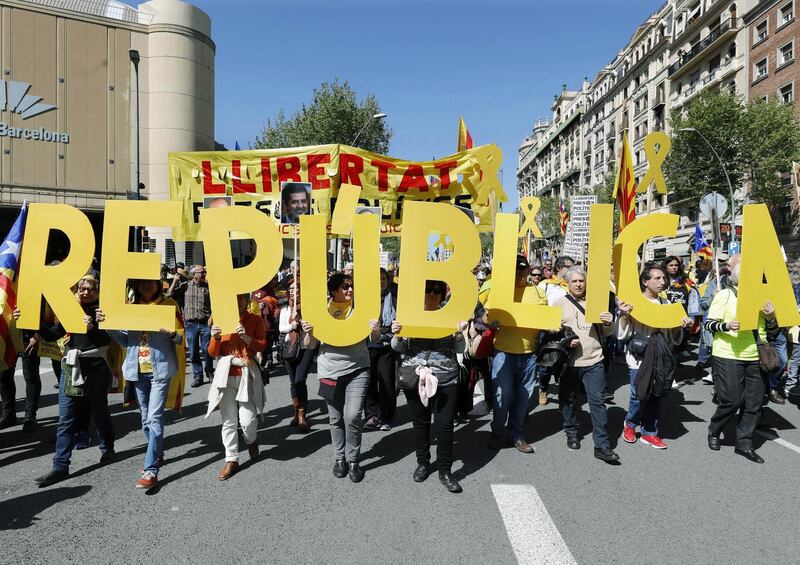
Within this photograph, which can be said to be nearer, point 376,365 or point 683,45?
point 376,365

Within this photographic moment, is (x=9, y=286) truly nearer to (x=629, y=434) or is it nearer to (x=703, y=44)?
(x=629, y=434)

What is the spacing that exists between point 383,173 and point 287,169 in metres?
1.45

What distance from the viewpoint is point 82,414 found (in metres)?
4.95

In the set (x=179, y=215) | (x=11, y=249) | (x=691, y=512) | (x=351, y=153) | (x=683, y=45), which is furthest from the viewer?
(x=683, y=45)

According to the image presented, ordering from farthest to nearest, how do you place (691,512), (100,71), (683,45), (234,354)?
(683,45), (100,71), (234,354), (691,512)

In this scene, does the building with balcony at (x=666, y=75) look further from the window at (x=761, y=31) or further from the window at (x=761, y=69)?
the window at (x=761, y=69)

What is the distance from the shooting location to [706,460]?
4.73 metres

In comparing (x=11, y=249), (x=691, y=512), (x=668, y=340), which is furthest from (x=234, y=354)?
(x=668, y=340)

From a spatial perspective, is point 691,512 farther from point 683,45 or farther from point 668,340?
point 683,45

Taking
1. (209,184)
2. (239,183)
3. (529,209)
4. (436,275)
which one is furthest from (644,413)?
(529,209)

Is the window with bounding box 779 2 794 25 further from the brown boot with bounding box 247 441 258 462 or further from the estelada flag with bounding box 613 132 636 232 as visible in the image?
the brown boot with bounding box 247 441 258 462

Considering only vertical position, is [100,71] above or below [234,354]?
above

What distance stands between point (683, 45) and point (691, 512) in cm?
5075

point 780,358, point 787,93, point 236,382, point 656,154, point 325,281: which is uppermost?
point 787,93
